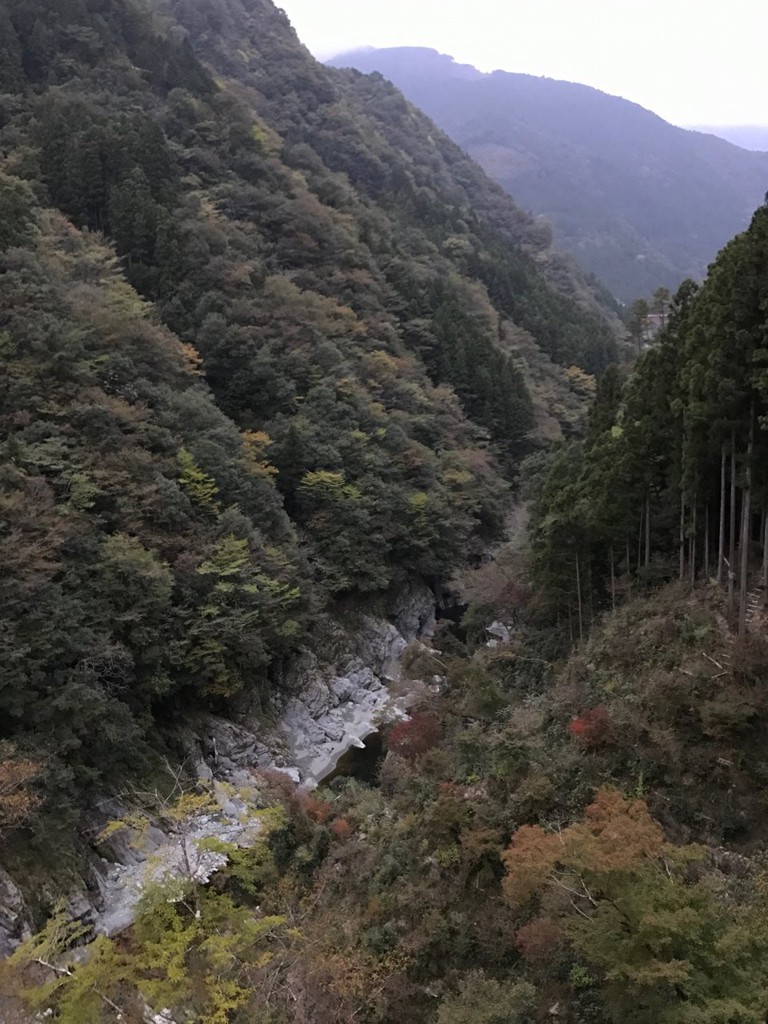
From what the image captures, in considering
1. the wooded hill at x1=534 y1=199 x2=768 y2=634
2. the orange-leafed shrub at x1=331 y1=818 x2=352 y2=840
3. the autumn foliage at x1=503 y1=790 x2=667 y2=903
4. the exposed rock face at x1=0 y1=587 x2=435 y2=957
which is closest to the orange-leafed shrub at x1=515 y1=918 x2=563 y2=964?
the autumn foliage at x1=503 y1=790 x2=667 y2=903

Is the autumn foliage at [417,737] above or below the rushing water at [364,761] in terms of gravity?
above

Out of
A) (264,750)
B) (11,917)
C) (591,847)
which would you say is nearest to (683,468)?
(591,847)

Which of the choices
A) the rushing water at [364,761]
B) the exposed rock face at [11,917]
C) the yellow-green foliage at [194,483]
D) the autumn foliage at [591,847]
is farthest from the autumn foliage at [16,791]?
the autumn foliage at [591,847]

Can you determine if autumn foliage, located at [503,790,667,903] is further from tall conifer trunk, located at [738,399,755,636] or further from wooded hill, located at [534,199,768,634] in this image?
tall conifer trunk, located at [738,399,755,636]

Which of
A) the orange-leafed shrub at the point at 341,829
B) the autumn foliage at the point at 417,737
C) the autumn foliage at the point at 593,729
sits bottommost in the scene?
the orange-leafed shrub at the point at 341,829

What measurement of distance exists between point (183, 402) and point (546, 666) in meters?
18.0

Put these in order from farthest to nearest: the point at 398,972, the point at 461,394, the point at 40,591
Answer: the point at 461,394
the point at 40,591
the point at 398,972

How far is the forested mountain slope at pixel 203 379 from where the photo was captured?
848 inches

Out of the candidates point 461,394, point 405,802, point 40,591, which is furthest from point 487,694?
point 461,394

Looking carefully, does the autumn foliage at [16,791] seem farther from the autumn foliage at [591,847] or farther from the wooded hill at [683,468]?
the wooded hill at [683,468]

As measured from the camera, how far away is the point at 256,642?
2531cm

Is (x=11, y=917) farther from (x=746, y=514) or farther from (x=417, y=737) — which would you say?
(x=746, y=514)

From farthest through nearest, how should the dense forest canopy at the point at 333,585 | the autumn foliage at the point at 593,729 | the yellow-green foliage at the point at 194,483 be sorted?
the yellow-green foliage at the point at 194,483, the autumn foliage at the point at 593,729, the dense forest canopy at the point at 333,585

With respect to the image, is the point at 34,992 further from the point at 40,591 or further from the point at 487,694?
the point at 487,694
